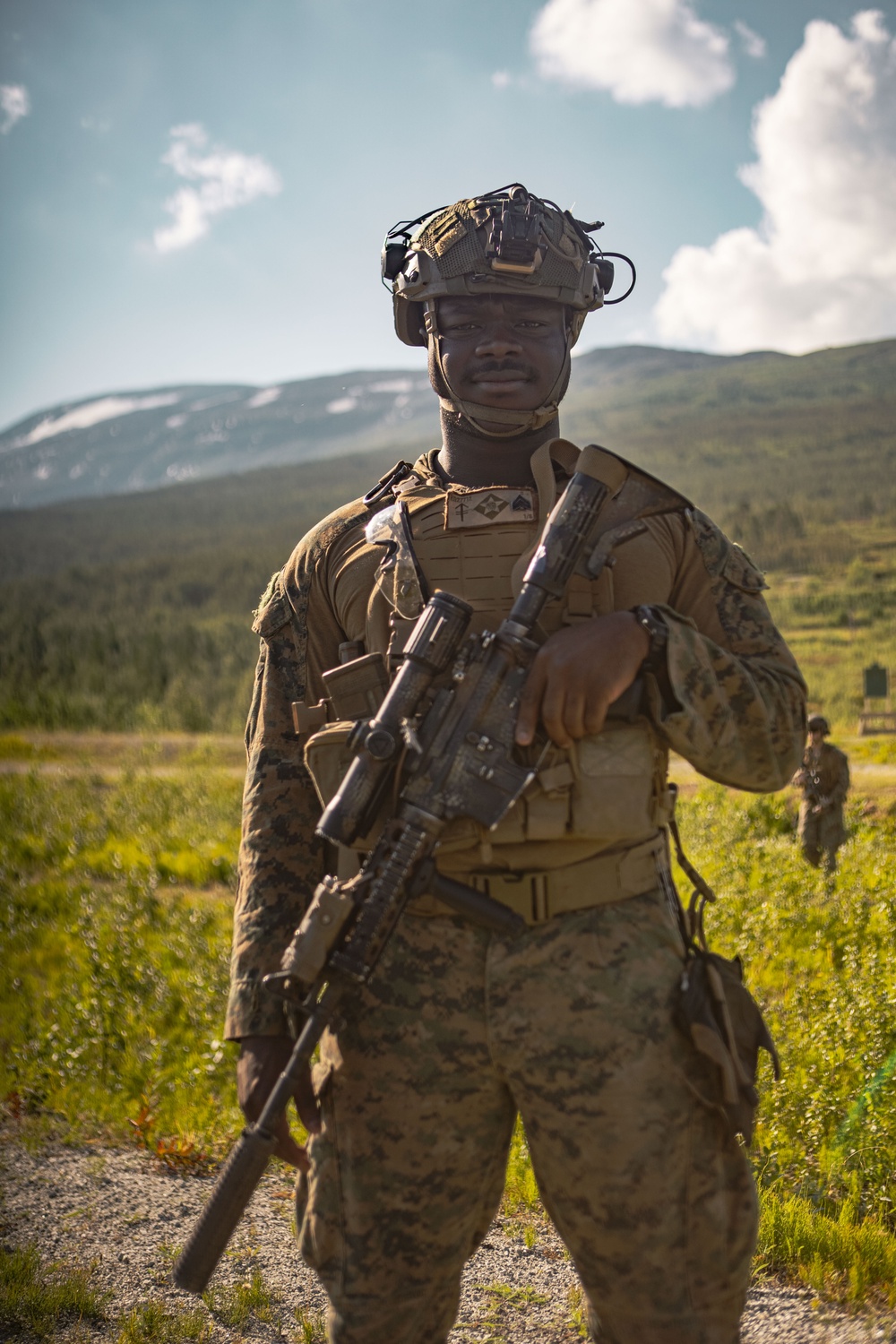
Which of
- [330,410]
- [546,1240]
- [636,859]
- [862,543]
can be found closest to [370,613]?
[636,859]

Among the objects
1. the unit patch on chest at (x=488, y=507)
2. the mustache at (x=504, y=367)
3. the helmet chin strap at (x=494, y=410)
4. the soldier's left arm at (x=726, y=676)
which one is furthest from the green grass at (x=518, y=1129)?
the mustache at (x=504, y=367)

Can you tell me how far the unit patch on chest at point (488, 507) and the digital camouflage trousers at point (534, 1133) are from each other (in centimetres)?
78

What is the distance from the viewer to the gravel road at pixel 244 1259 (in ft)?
9.63

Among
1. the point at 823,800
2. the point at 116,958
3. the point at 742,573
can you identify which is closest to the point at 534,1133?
the point at 742,573

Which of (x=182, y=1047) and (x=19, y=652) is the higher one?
(x=19, y=652)

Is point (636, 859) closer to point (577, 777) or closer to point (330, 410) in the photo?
point (577, 777)

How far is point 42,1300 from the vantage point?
10.4 feet

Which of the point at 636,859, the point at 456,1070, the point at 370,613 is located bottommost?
the point at 456,1070

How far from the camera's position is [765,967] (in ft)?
17.8

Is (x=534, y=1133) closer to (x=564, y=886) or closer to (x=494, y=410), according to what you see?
(x=564, y=886)

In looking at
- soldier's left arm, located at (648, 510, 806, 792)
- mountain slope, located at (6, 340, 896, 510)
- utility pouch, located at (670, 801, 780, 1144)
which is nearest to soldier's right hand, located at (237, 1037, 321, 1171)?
utility pouch, located at (670, 801, 780, 1144)

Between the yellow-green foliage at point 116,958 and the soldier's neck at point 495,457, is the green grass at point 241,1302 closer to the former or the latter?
the yellow-green foliage at point 116,958

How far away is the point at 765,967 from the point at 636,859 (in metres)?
3.99

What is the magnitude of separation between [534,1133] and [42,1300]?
2.26 m
